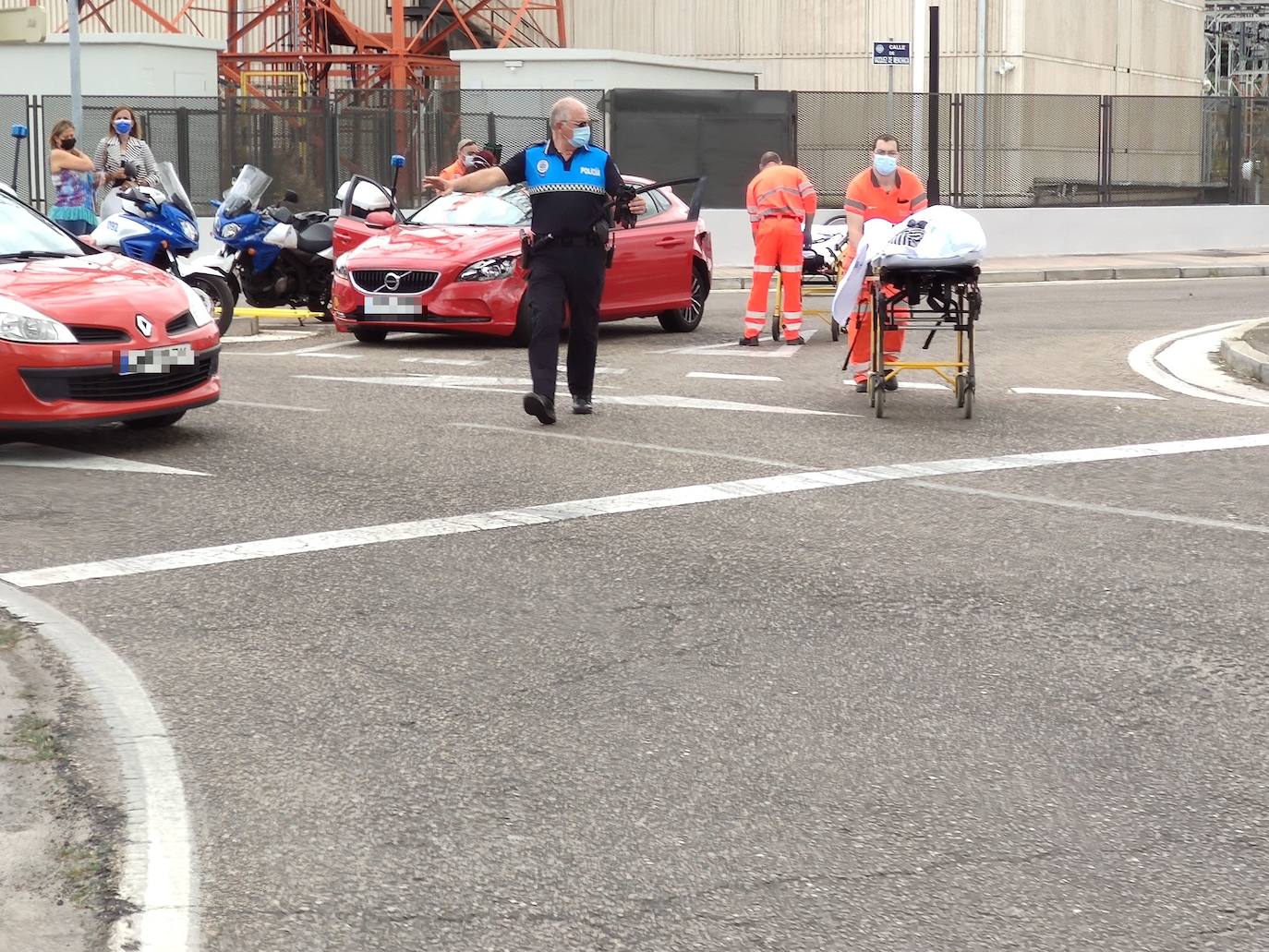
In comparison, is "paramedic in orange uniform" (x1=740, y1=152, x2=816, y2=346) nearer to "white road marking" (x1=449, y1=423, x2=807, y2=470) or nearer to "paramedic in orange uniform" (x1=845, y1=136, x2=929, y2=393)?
"paramedic in orange uniform" (x1=845, y1=136, x2=929, y2=393)

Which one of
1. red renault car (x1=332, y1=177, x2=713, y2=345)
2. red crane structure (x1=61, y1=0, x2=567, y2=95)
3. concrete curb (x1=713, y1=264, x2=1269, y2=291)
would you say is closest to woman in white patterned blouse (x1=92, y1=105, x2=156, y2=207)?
red renault car (x1=332, y1=177, x2=713, y2=345)

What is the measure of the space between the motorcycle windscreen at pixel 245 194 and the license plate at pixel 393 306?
2661 millimetres

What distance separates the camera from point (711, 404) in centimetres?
1248

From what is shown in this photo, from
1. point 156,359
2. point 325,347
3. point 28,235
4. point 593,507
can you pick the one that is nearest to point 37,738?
point 593,507

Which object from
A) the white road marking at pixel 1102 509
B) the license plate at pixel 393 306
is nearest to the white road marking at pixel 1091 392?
the white road marking at pixel 1102 509

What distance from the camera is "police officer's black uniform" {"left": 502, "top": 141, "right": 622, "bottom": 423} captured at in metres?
11.5

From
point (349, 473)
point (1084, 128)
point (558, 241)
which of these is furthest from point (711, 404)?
point (1084, 128)

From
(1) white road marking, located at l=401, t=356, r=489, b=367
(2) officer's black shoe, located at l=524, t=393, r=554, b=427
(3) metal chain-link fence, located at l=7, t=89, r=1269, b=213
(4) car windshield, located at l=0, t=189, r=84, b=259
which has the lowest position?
(2) officer's black shoe, located at l=524, t=393, r=554, b=427

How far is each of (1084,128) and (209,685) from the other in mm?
28834

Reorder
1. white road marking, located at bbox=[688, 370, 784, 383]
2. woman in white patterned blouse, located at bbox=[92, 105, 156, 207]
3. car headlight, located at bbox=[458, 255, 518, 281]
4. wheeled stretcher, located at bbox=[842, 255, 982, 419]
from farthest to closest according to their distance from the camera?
woman in white patterned blouse, located at bbox=[92, 105, 156, 207]
car headlight, located at bbox=[458, 255, 518, 281]
white road marking, located at bbox=[688, 370, 784, 383]
wheeled stretcher, located at bbox=[842, 255, 982, 419]

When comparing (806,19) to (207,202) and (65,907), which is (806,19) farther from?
(65,907)

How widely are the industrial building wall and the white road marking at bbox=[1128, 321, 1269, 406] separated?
23591 mm

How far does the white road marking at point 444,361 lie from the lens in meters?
15.3

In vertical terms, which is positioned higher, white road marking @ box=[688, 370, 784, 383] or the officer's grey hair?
the officer's grey hair
